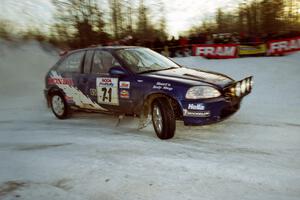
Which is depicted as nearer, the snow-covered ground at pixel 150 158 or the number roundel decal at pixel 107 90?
the snow-covered ground at pixel 150 158

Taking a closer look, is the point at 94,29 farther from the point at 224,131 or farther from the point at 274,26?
the point at 224,131

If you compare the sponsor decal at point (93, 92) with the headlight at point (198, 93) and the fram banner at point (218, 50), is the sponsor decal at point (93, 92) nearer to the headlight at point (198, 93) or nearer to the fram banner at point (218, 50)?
the headlight at point (198, 93)

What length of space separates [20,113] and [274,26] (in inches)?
789

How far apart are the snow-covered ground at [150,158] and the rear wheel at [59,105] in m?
0.24

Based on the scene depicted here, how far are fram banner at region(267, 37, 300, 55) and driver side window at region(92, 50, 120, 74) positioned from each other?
10.9 metres

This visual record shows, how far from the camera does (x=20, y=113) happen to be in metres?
7.98

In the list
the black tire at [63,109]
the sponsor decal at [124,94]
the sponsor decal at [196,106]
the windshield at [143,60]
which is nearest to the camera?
the sponsor decal at [196,106]

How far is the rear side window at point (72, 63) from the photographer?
6.39m

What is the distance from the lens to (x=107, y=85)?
5668 millimetres

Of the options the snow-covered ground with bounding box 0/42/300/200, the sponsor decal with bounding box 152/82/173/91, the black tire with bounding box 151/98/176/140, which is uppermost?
the sponsor decal with bounding box 152/82/173/91

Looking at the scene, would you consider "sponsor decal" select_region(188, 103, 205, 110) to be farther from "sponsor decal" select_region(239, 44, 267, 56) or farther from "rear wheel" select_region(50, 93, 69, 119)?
"sponsor decal" select_region(239, 44, 267, 56)

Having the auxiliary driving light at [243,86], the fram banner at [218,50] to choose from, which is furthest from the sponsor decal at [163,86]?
the fram banner at [218,50]

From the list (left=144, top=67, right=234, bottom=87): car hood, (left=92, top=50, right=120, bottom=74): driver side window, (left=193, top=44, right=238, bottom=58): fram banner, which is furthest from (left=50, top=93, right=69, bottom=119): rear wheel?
(left=193, top=44, right=238, bottom=58): fram banner

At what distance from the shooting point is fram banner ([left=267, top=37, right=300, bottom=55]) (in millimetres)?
14234
